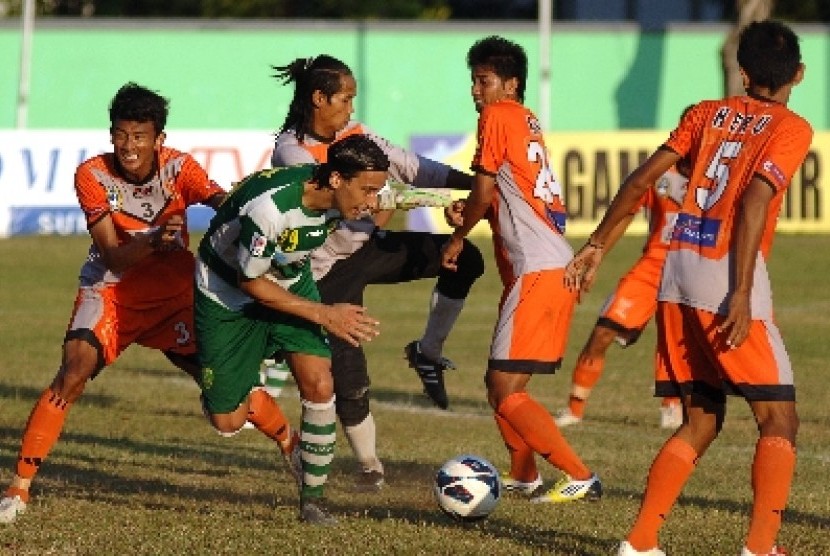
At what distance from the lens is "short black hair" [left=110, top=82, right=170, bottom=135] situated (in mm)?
9375

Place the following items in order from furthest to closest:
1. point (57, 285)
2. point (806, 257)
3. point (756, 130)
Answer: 1. point (806, 257)
2. point (57, 285)
3. point (756, 130)

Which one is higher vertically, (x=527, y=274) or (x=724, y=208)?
(x=724, y=208)

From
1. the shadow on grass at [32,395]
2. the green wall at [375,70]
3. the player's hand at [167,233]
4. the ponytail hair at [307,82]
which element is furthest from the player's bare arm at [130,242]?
the green wall at [375,70]

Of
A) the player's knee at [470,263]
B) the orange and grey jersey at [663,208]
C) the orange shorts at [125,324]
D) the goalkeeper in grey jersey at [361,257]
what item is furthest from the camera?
the orange and grey jersey at [663,208]

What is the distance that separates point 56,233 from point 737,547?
20372 millimetres

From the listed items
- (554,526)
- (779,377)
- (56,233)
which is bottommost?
(56,233)

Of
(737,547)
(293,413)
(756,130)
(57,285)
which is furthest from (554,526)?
(57,285)

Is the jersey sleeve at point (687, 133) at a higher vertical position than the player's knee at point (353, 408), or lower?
higher

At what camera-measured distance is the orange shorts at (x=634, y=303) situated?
43.2 feet

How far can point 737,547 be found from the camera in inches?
332

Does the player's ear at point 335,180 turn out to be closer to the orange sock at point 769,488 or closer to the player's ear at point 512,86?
the player's ear at point 512,86

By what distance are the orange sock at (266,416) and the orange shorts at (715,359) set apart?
2.57 meters

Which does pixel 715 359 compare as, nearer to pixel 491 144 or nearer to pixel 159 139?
pixel 491 144

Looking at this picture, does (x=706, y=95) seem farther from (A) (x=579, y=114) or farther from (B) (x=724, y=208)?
(B) (x=724, y=208)
